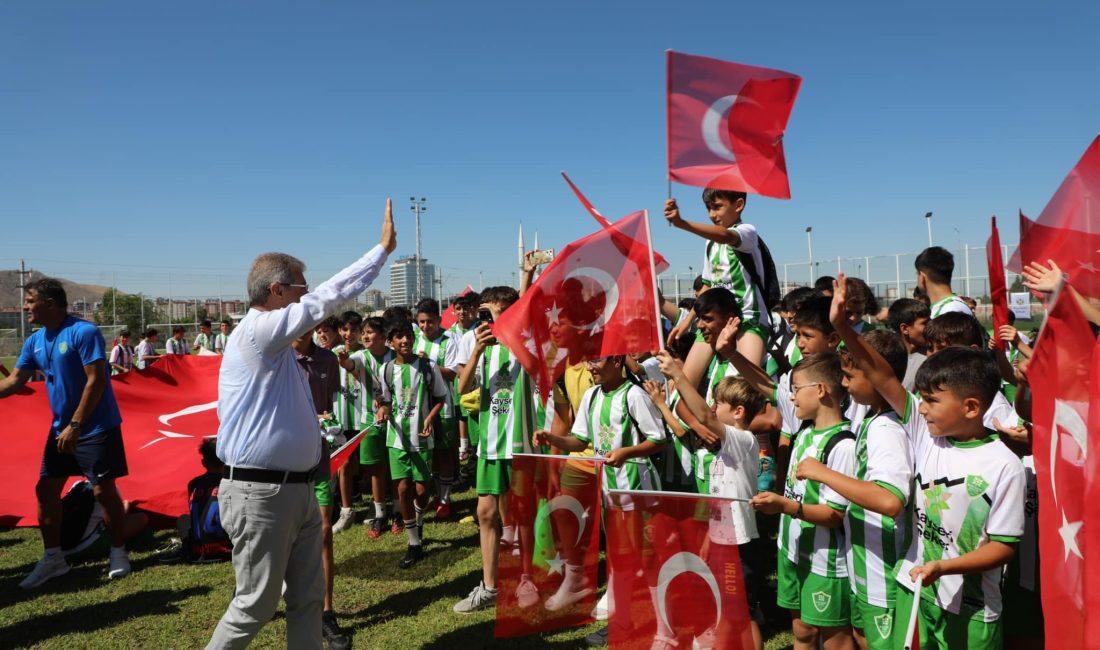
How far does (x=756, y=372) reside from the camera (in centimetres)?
448

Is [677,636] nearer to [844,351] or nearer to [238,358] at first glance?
[844,351]

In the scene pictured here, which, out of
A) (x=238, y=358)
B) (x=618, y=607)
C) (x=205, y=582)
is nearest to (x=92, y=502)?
(x=205, y=582)

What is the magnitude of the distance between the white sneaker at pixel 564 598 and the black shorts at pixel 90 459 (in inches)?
171

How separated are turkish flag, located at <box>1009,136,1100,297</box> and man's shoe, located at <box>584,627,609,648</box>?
126 inches

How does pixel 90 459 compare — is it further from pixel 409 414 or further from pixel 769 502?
pixel 769 502

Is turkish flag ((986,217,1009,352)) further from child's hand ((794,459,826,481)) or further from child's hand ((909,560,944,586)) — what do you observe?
child's hand ((909,560,944,586))

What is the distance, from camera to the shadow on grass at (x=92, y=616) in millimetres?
5090

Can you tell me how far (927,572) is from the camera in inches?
99.3

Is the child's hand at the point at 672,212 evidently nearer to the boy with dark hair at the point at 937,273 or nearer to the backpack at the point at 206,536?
the boy with dark hair at the point at 937,273

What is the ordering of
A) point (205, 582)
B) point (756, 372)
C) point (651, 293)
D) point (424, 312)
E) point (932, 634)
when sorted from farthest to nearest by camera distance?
point (424, 312) → point (205, 582) → point (756, 372) → point (651, 293) → point (932, 634)

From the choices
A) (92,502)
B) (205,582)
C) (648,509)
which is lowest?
(205,582)

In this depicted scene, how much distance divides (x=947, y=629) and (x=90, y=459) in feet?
21.6

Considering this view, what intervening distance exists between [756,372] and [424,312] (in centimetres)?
519

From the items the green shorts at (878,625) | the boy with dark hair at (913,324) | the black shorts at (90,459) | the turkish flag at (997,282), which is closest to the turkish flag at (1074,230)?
the turkish flag at (997,282)
